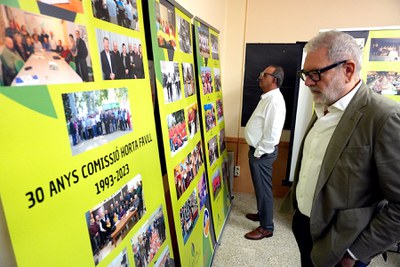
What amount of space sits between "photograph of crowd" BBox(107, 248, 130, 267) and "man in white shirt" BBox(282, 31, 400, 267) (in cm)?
85

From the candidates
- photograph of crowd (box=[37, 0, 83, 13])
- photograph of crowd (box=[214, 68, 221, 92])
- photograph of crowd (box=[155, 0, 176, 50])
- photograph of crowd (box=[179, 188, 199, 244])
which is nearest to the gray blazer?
photograph of crowd (box=[179, 188, 199, 244])

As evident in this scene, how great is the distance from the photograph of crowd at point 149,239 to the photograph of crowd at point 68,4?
0.82 m

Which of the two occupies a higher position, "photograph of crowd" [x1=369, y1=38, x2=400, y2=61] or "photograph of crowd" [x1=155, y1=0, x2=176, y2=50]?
"photograph of crowd" [x1=155, y1=0, x2=176, y2=50]

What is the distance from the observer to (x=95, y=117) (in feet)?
2.49

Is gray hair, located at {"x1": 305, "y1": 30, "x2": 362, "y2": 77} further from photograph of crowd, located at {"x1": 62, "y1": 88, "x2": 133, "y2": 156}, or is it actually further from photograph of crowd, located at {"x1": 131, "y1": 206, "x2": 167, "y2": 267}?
photograph of crowd, located at {"x1": 131, "y1": 206, "x2": 167, "y2": 267}

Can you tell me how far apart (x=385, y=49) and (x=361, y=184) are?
2.11 m

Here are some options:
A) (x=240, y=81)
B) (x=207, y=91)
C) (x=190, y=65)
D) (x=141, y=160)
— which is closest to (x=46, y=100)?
(x=141, y=160)

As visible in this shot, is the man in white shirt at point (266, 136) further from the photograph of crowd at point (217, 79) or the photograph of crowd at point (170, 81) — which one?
the photograph of crowd at point (170, 81)

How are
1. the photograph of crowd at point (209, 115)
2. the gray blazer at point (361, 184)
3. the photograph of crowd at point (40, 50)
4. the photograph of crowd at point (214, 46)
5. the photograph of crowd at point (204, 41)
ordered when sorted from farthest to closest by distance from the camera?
the photograph of crowd at point (214, 46) < the photograph of crowd at point (209, 115) < the photograph of crowd at point (204, 41) < the gray blazer at point (361, 184) < the photograph of crowd at point (40, 50)

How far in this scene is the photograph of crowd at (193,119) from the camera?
5.50 ft

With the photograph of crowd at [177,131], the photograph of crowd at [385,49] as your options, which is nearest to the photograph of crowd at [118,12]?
the photograph of crowd at [177,131]

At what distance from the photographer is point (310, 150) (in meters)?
1.29

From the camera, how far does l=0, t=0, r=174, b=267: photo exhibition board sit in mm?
518

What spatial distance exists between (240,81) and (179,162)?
2.23 metres
